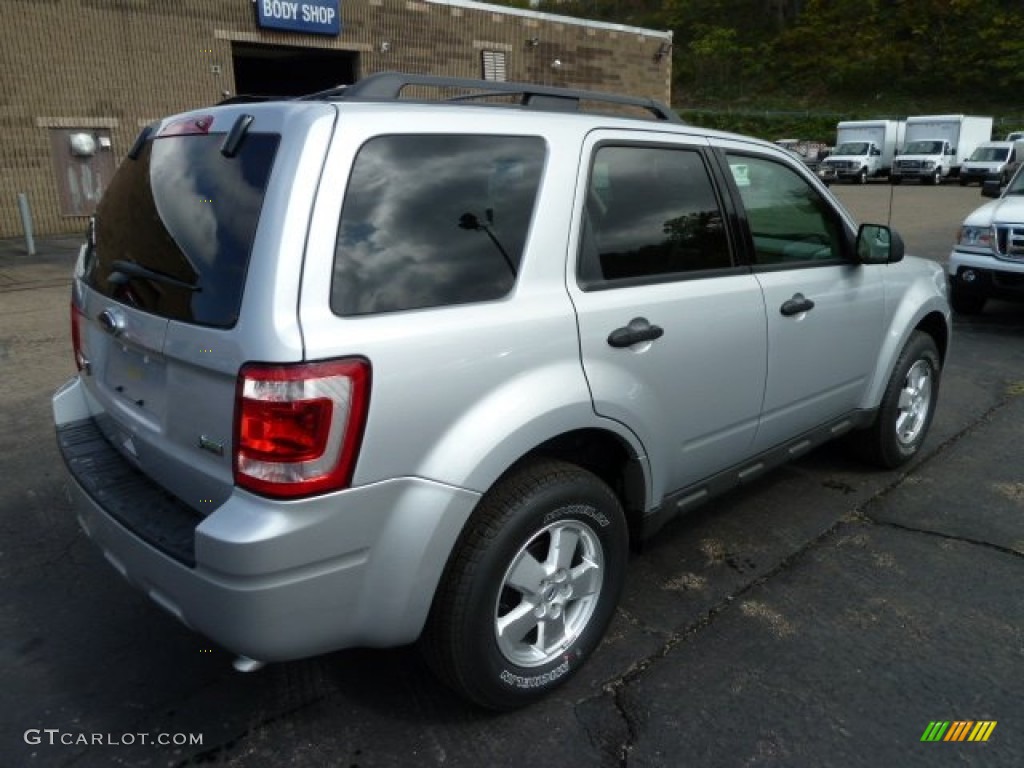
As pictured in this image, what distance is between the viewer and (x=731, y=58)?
7800 centimetres

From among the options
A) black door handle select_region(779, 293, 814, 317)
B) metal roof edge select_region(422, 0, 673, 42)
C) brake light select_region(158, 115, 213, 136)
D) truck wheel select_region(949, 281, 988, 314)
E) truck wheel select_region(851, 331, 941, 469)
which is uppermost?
metal roof edge select_region(422, 0, 673, 42)

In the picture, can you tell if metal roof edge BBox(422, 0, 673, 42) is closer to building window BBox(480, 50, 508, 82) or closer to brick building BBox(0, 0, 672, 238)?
brick building BBox(0, 0, 672, 238)

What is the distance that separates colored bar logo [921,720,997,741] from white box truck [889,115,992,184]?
125ft

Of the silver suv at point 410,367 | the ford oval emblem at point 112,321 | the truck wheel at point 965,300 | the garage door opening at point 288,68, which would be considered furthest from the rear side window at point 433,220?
the garage door opening at point 288,68

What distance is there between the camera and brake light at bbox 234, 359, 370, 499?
6.45ft

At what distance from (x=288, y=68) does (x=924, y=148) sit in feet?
92.8

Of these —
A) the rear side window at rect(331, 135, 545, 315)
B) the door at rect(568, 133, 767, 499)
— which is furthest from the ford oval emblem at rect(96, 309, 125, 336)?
the door at rect(568, 133, 767, 499)

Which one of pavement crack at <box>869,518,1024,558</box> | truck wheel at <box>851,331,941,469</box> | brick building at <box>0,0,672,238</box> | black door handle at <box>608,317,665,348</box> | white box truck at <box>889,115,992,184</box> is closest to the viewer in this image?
black door handle at <box>608,317,665,348</box>

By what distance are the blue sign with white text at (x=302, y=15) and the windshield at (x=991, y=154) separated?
2845cm

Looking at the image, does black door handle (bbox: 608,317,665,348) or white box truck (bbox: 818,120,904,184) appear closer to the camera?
black door handle (bbox: 608,317,665,348)

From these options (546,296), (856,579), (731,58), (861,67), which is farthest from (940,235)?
(731,58)

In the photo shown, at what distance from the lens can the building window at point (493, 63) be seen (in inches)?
984

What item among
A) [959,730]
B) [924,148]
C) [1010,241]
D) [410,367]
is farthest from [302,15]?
[924,148]
